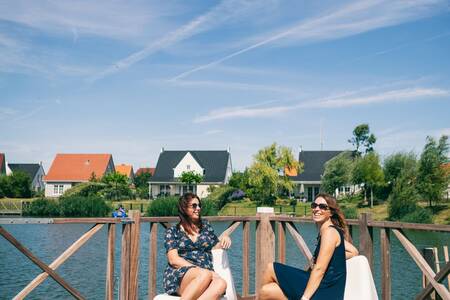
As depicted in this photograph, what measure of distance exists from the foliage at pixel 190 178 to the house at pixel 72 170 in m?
12.2

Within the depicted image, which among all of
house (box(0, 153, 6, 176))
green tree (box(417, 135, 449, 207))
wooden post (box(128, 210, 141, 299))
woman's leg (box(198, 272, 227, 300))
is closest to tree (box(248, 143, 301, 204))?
green tree (box(417, 135, 449, 207))

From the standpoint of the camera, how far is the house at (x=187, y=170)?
58.2 metres

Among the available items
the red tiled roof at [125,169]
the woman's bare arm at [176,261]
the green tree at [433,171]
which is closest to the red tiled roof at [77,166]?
the red tiled roof at [125,169]

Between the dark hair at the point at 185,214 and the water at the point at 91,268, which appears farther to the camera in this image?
the water at the point at 91,268

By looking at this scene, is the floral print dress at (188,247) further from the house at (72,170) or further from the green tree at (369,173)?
the house at (72,170)

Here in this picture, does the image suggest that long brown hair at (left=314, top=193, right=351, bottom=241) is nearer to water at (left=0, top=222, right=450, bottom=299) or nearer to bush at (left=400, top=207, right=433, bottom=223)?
water at (left=0, top=222, right=450, bottom=299)

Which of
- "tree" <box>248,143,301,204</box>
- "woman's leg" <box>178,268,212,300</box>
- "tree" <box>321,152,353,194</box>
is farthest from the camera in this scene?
"tree" <box>248,143,301,204</box>

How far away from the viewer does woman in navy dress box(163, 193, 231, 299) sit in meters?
4.56

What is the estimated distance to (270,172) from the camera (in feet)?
151

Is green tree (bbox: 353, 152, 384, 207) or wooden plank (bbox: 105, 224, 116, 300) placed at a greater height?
green tree (bbox: 353, 152, 384, 207)

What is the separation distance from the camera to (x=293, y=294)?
4133 millimetres

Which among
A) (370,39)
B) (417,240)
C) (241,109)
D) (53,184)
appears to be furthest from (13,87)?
(53,184)

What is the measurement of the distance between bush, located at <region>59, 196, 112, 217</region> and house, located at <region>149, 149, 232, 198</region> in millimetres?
22712

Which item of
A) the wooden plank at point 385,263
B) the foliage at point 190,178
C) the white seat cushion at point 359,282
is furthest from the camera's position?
the foliage at point 190,178
